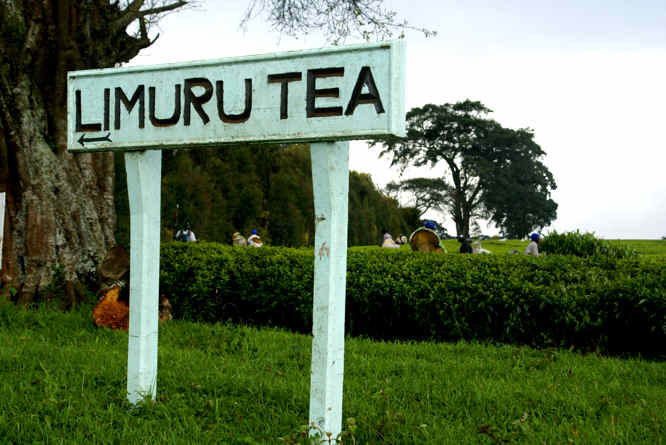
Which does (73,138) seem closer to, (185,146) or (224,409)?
(185,146)

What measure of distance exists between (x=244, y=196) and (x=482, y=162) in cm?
1975

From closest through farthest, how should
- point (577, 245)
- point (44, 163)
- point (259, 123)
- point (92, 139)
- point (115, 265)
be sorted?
point (259, 123), point (92, 139), point (115, 265), point (44, 163), point (577, 245)

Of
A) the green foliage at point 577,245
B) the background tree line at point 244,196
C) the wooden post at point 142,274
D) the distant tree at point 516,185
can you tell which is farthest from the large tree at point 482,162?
the wooden post at point 142,274

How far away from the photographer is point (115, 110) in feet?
12.5

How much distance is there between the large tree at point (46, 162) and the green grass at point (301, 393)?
1877 millimetres

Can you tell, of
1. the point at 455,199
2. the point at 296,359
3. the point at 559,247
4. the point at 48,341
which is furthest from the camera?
the point at 455,199

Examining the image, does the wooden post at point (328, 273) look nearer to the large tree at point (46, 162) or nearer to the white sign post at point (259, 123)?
the white sign post at point (259, 123)

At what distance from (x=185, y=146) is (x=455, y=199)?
133 feet

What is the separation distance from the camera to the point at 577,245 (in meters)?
11.3

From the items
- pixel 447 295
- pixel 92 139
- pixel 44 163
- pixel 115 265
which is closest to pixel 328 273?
pixel 92 139

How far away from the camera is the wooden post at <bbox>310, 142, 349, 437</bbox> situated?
3182mm

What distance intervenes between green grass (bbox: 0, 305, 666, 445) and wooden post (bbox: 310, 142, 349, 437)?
A: 224 mm

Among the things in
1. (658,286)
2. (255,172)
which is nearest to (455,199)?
(255,172)

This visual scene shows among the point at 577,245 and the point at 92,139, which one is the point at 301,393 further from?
the point at 577,245
